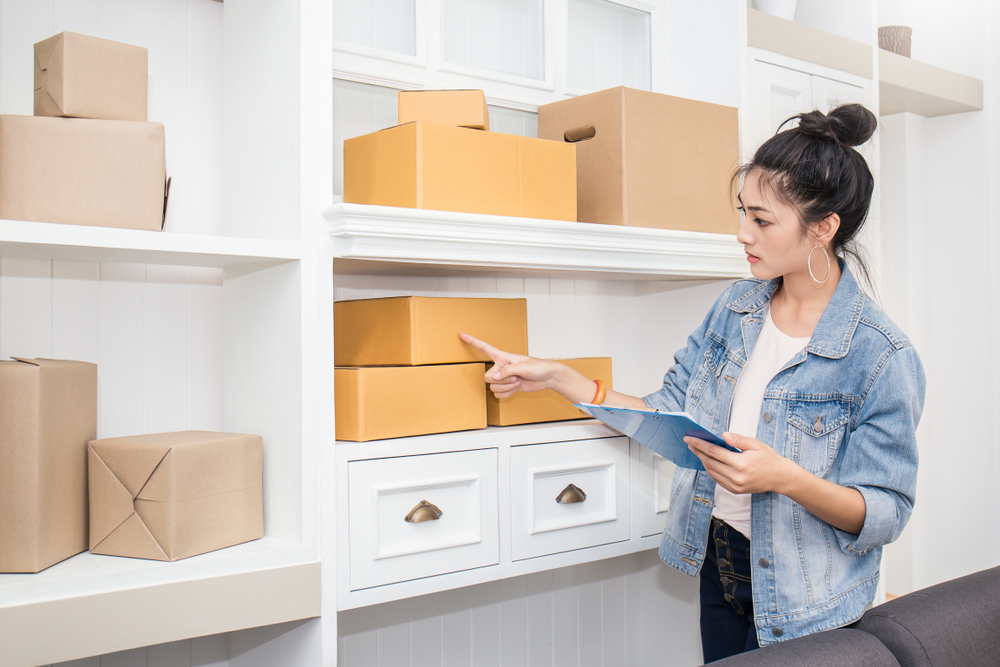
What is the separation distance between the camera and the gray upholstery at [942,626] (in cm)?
96

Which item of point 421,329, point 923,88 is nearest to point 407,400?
point 421,329

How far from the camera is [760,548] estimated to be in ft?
4.04

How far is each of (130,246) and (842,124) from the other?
1.14 m

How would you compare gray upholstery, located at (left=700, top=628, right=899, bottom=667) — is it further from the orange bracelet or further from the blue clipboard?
the orange bracelet

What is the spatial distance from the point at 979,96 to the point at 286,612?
253 centimetres

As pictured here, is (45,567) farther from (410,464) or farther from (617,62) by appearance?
(617,62)

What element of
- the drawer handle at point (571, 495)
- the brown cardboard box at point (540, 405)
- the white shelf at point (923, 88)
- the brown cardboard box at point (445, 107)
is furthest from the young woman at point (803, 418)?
the white shelf at point (923, 88)

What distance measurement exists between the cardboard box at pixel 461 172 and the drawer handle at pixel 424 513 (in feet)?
1.67

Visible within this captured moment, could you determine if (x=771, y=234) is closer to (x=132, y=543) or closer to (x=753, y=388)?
(x=753, y=388)

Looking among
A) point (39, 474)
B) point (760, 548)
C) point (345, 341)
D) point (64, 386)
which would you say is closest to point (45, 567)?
point (39, 474)

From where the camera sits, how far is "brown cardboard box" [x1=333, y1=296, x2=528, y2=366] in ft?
4.41

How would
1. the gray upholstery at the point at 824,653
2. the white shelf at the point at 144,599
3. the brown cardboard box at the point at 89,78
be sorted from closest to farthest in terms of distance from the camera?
the gray upholstery at the point at 824,653 < the white shelf at the point at 144,599 < the brown cardboard box at the point at 89,78

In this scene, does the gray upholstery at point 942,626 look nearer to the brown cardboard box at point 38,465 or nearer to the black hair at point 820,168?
the black hair at point 820,168

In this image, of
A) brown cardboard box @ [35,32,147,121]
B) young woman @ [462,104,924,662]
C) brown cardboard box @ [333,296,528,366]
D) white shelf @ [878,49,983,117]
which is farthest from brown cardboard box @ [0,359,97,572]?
white shelf @ [878,49,983,117]
